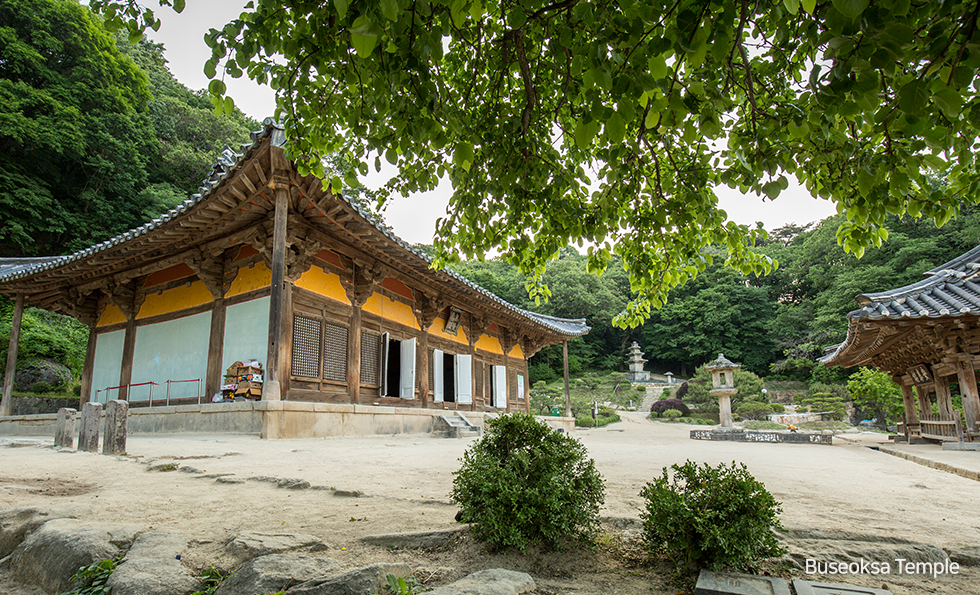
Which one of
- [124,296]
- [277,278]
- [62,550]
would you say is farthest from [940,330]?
[124,296]

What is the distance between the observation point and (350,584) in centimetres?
159

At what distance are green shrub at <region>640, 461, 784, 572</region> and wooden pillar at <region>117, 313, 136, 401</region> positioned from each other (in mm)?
12777

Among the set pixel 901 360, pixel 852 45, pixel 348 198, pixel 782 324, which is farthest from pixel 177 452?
pixel 782 324

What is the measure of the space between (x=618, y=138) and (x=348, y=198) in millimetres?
7373

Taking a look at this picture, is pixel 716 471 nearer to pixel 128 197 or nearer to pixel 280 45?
pixel 280 45

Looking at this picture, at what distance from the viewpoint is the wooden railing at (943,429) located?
9.16m

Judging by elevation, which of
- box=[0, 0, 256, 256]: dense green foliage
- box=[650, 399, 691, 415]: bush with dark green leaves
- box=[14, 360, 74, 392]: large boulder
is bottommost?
box=[650, 399, 691, 415]: bush with dark green leaves

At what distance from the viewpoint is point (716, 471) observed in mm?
2094

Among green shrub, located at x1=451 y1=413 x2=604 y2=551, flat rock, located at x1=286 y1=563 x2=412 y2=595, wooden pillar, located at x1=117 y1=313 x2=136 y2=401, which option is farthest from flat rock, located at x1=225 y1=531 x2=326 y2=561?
wooden pillar, located at x1=117 y1=313 x2=136 y2=401

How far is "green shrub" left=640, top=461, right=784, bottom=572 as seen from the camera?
6.09 ft

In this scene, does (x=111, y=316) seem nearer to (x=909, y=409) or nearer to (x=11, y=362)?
(x=11, y=362)

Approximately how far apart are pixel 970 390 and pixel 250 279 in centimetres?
1337

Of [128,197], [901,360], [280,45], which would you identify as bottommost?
[901,360]

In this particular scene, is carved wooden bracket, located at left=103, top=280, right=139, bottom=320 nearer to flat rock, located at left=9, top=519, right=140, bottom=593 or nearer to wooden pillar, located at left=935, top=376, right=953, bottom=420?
flat rock, located at left=9, top=519, right=140, bottom=593
